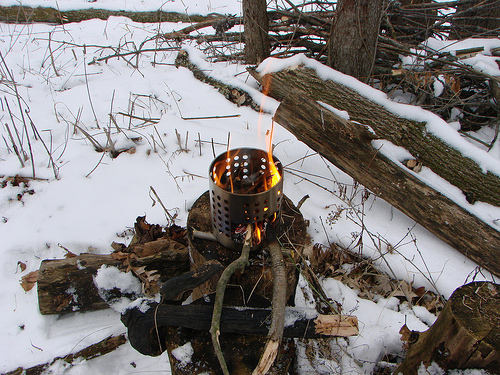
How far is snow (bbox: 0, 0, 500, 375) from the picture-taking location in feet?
6.73

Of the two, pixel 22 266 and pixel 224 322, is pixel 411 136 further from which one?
pixel 22 266

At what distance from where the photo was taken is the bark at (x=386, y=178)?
2395 millimetres

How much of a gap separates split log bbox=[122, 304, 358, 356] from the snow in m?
0.11

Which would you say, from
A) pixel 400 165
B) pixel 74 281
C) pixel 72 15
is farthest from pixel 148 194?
pixel 72 15

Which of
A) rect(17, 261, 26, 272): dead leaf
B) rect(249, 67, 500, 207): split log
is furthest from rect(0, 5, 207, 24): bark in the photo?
rect(17, 261, 26, 272): dead leaf

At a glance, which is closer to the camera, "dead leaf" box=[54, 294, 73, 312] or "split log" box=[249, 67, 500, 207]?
"dead leaf" box=[54, 294, 73, 312]

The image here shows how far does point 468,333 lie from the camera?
1322mm

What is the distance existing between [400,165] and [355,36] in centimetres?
185

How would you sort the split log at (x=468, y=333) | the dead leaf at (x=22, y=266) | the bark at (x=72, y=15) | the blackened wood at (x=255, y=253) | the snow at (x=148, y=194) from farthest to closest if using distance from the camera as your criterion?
the bark at (x=72, y=15)
the dead leaf at (x=22, y=266)
the snow at (x=148, y=194)
the blackened wood at (x=255, y=253)
the split log at (x=468, y=333)

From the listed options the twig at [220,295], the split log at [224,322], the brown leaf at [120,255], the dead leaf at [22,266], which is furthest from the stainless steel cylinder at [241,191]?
the dead leaf at [22,266]

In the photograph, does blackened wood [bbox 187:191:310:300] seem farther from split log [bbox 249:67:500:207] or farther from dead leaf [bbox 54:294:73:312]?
split log [bbox 249:67:500:207]

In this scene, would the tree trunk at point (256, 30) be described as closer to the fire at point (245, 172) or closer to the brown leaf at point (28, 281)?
the fire at point (245, 172)

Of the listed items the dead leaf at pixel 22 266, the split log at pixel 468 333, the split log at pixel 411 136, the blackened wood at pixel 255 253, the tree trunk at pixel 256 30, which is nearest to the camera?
the split log at pixel 468 333

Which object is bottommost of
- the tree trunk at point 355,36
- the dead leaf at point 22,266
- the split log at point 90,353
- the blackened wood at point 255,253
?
the split log at point 90,353
